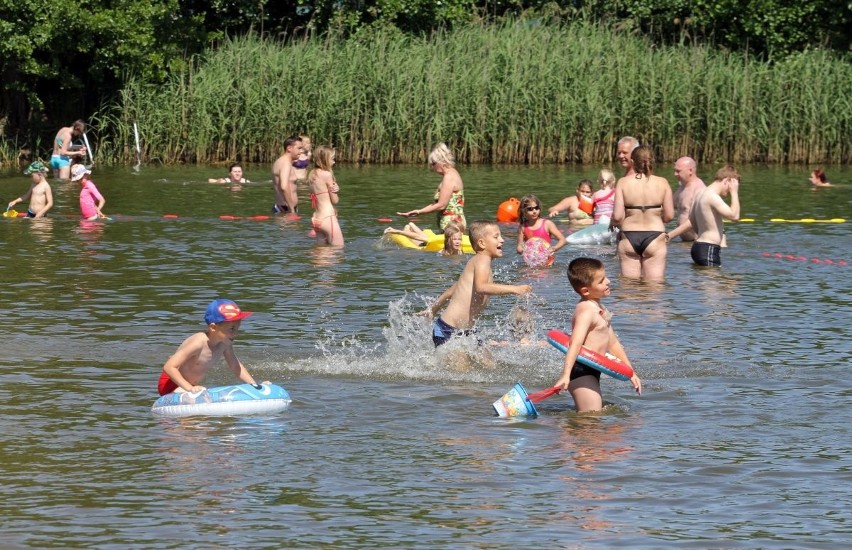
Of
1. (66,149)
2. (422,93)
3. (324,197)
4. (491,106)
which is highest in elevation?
(422,93)

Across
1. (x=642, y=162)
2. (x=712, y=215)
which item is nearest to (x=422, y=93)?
(x=712, y=215)

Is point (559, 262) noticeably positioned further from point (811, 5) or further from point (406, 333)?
point (811, 5)

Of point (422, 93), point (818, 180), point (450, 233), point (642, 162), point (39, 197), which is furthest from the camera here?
point (422, 93)

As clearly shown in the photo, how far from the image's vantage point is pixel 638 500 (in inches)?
287

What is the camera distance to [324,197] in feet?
58.1

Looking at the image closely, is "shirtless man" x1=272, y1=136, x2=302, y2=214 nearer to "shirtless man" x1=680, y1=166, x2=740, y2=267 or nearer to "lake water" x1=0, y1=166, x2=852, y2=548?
"lake water" x1=0, y1=166, x2=852, y2=548

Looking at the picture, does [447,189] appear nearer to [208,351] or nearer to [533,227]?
[533,227]

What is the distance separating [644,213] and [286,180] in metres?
8.13

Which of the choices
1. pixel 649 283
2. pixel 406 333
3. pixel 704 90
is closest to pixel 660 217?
pixel 649 283

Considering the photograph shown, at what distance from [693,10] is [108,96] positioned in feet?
49.1

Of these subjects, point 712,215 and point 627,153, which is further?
point 712,215

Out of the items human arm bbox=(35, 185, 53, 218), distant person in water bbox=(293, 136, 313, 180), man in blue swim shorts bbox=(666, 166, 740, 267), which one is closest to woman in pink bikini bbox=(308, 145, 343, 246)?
man in blue swim shorts bbox=(666, 166, 740, 267)

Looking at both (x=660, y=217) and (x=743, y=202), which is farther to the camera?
(x=743, y=202)

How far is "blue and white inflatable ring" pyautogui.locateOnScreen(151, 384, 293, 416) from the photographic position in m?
8.93
